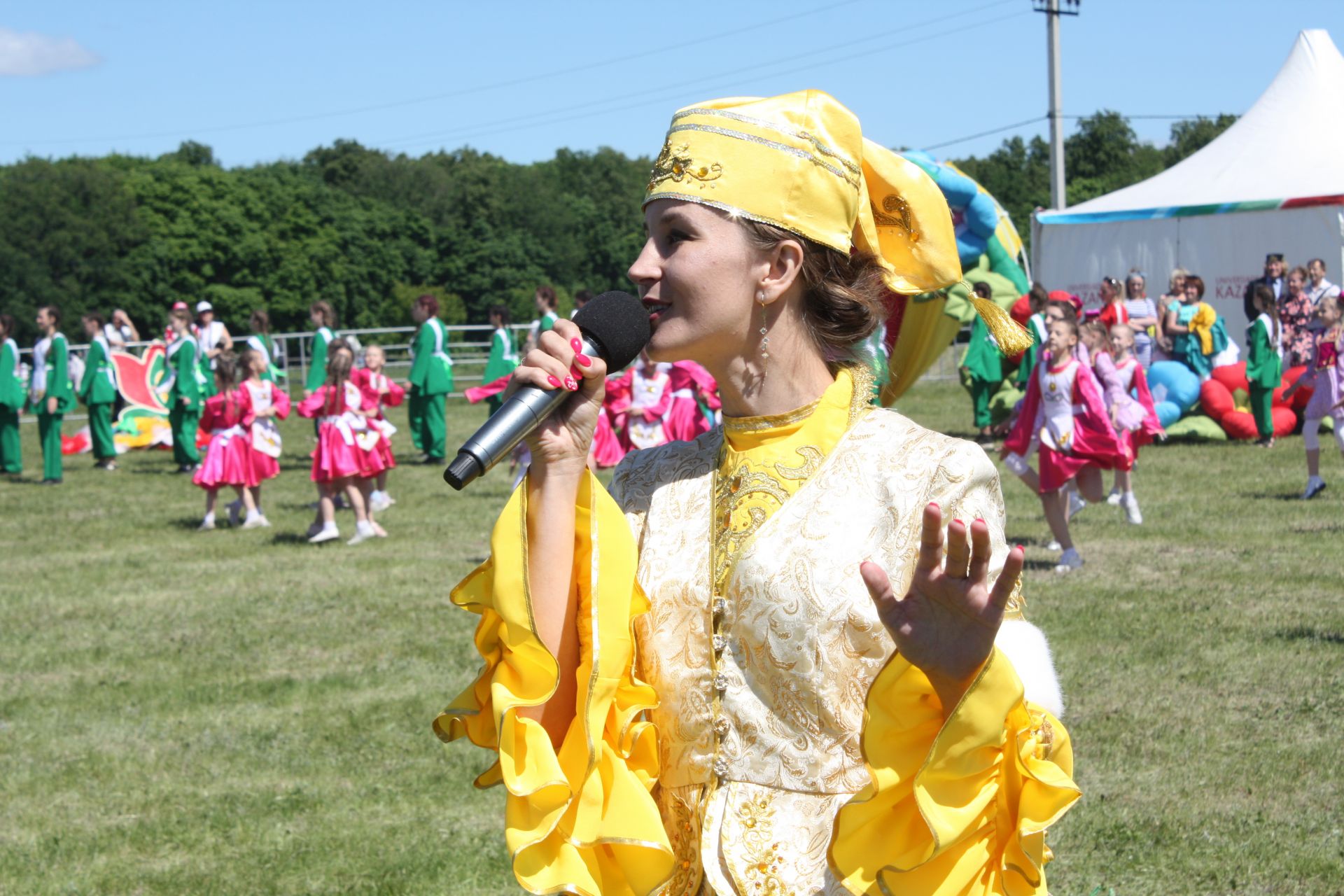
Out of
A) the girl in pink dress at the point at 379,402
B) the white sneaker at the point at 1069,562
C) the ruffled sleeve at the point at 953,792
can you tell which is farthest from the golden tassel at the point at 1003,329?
the girl in pink dress at the point at 379,402

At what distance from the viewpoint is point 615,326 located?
2.24m

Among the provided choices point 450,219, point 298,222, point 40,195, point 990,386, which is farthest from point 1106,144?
point 990,386

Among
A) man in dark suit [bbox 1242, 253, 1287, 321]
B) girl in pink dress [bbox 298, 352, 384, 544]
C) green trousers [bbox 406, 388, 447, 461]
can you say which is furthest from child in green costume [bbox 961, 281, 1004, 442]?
girl in pink dress [bbox 298, 352, 384, 544]

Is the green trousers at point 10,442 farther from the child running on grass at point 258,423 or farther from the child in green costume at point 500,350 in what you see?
the child running on grass at point 258,423

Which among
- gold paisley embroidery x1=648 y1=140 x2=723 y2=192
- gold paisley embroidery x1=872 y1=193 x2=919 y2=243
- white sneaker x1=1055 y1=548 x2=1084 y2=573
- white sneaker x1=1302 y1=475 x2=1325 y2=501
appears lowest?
white sneaker x1=1055 y1=548 x2=1084 y2=573

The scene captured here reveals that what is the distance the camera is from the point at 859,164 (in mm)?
2350

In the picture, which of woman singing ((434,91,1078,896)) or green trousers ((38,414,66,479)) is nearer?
woman singing ((434,91,1078,896))

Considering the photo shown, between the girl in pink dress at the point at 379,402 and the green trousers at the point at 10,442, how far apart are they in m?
6.44

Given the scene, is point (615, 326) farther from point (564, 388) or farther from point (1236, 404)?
point (1236, 404)

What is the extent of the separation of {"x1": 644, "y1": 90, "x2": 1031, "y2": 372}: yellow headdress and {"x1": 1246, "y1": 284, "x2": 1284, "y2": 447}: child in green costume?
539 inches

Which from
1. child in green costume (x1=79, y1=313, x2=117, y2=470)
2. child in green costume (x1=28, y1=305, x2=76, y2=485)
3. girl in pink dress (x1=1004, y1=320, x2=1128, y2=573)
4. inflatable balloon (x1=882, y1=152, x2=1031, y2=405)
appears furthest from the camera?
child in green costume (x1=79, y1=313, x2=117, y2=470)

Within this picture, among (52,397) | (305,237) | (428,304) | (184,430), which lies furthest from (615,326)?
(305,237)

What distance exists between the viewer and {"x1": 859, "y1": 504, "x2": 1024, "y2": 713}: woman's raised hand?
1.81m

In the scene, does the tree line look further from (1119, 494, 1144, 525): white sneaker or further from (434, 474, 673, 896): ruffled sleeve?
(434, 474, 673, 896): ruffled sleeve
